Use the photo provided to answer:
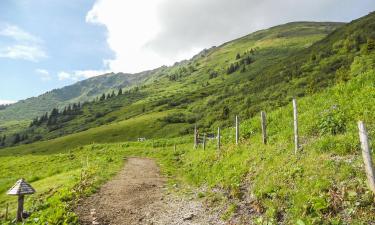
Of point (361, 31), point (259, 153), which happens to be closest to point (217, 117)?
point (361, 31)

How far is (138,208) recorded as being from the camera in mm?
18969

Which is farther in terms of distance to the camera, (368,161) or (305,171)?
(305,171)

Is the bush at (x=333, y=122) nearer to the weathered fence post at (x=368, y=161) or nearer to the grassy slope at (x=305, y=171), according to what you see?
the grassy slope at (x=305, y=171)

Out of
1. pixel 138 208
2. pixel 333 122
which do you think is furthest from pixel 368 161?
pixel 138 208

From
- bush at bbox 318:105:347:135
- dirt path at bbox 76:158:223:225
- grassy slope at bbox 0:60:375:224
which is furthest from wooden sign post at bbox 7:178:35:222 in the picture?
bush at bbox 318:105:347:135

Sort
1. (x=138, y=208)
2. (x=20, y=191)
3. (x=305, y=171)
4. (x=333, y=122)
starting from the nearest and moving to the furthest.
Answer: (x=305, y=171) → (x=333, y=122) → (x=138, y=208) → (x=20, y=191)

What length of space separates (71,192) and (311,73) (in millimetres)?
110120

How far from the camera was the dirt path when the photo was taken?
16.4 meters

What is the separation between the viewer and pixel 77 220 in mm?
16312

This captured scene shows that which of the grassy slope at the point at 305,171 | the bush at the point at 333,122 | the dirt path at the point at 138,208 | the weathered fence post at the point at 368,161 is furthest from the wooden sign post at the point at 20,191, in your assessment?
the weathered fence post at the point at 368,161

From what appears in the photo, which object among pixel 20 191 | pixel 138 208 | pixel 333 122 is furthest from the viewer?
pixel 20 191

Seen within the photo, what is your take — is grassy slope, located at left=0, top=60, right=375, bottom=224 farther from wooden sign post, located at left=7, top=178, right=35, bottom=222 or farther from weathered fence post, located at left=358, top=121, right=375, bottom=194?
wooden sign post, located at left=7, top=178, right=35, bottom=222

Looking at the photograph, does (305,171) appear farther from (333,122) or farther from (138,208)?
(138,208)

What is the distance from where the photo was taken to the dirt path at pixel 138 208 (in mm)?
16422
